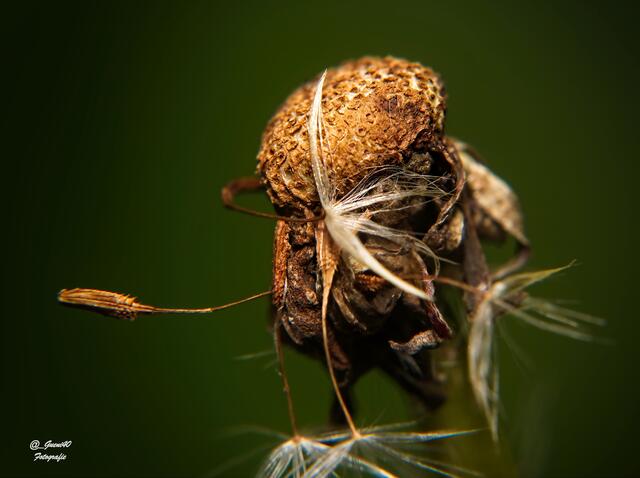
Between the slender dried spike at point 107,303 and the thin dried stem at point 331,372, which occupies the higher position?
the slender dried spike at point 107,303

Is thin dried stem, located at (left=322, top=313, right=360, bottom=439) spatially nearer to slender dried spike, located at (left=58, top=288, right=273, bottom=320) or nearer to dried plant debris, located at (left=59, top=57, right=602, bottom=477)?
dried plant debris, located at (left=59, top=57, right=602, bottom=477)

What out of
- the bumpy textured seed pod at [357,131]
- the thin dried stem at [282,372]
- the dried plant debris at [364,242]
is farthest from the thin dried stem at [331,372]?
the bumpy textured seed pod at [357,131]

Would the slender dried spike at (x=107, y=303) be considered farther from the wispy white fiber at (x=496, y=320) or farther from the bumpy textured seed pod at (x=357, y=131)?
the wispy white fiber at (x=496, y=320)

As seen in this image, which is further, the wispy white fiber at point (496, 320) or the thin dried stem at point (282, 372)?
the wispy white fiber at point (496, 320)

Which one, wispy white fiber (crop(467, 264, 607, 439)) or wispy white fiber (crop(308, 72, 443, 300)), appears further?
wispy white fiber (crop(467, 264, 607, 439))

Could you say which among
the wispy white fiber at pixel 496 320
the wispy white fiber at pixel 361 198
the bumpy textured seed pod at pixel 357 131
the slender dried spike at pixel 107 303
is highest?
the bumpy textured seed pod at pixel 357 131

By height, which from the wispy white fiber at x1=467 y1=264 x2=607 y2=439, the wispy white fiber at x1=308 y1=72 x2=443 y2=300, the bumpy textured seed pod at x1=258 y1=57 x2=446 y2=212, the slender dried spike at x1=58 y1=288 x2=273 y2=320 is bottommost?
the wispy white fiber at x1=467 y1=264 x2=607 y2=439

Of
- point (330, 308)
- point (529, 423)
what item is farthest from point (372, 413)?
point (529, 423)

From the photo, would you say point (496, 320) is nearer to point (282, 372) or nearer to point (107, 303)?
point (282, 372)

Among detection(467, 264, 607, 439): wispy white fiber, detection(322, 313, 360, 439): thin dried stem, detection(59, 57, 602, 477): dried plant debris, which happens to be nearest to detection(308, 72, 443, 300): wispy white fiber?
detection(59, 57, 602, 477): dried plant debris

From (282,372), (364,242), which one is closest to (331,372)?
(282,372)
